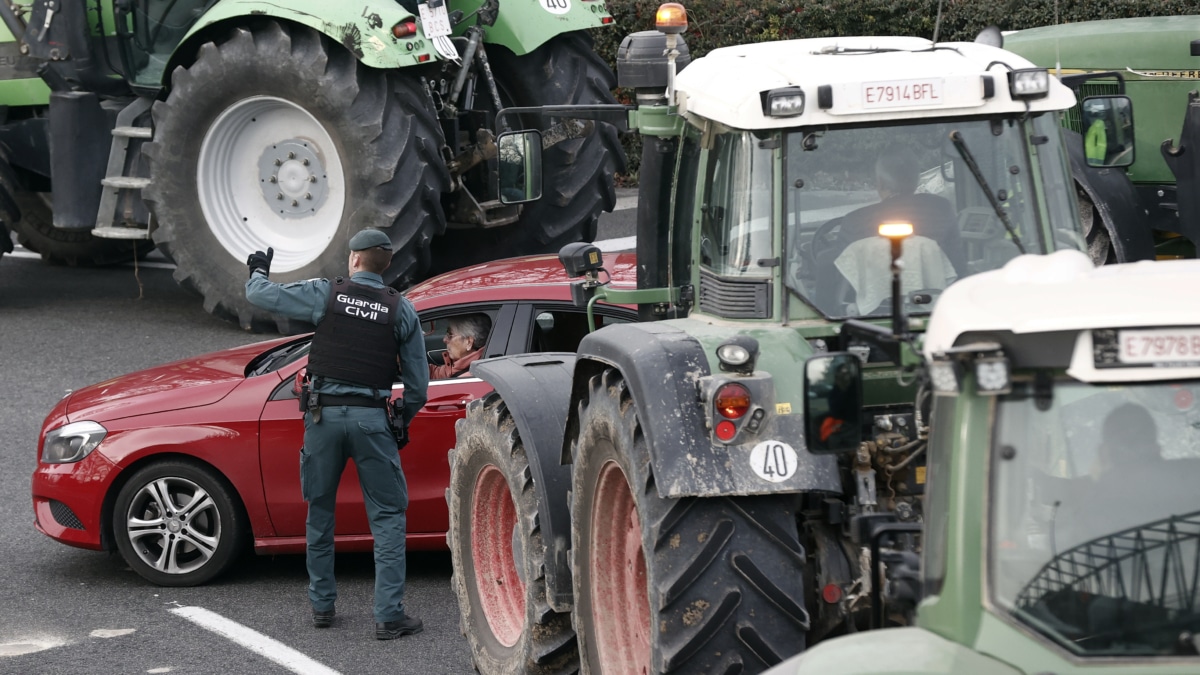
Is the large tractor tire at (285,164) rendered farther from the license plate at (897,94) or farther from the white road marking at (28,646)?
the license plate at (897,94)

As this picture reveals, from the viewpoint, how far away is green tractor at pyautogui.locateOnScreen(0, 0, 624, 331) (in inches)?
448

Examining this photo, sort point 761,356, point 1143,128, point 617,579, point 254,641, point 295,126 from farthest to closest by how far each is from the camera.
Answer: point 295,126, point 1143,128, point 254,641, point 617,579, point 761,356

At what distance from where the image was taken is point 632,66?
592cm

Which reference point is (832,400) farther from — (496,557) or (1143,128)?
(1143,128)

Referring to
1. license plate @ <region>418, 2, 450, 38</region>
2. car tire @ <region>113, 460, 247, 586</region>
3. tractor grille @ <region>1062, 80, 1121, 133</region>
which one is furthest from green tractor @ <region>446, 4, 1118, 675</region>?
license plate @ <region>418, 2, 450, 38</region>

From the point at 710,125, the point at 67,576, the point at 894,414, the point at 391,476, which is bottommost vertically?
the point at 67,576

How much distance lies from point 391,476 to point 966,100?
10.4 feet

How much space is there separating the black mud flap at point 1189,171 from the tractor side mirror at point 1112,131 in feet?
10.2

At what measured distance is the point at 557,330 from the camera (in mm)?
7707

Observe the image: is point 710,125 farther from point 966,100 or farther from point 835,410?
point 835,410

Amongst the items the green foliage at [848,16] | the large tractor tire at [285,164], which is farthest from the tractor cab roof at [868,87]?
the green foliage at [848,16]

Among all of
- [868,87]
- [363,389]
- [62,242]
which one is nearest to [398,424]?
[363,389]

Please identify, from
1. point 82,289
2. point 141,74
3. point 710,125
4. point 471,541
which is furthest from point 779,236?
point 82,289

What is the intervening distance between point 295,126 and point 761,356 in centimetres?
796
